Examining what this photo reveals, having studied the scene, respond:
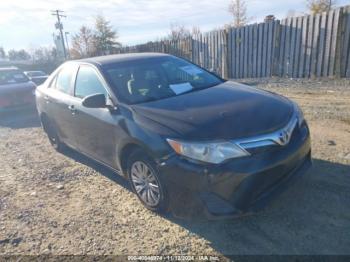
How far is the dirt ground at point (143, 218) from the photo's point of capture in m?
2.74

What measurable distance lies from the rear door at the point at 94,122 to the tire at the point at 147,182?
41cm

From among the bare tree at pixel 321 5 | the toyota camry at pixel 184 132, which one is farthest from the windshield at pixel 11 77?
the bare tree at pixel 321 5

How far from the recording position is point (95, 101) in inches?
137

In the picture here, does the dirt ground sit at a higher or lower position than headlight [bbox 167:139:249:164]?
lower

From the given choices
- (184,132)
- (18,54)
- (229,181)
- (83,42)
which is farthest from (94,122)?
(18,54)

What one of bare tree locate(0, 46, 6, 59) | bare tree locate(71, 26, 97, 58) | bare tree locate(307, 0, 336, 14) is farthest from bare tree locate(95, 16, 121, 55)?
bare tree locate(0, 46, 6, 59)

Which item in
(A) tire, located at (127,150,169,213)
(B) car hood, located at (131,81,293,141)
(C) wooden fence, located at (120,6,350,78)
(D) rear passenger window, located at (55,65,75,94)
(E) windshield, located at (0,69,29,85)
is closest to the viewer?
(B) car hood, located at (131,81,293,141)

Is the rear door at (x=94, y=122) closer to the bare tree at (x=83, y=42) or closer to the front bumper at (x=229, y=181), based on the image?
the front bumper at (x=229, y=181)

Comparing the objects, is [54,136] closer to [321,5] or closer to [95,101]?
[95,101]

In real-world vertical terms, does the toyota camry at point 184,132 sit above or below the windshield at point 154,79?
below

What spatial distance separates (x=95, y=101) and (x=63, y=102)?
1.33 meters

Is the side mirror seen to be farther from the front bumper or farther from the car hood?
the front bumper

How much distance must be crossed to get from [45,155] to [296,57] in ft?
26.6

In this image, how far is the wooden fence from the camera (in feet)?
28.0
